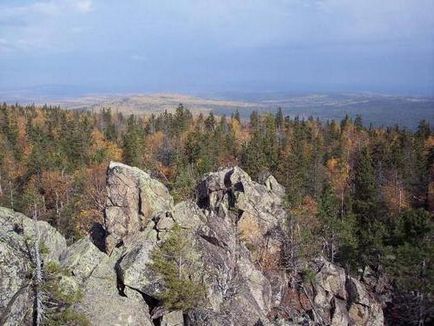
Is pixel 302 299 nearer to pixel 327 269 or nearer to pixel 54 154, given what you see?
pixel 327 269

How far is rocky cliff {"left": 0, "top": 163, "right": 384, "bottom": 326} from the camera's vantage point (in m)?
25.3

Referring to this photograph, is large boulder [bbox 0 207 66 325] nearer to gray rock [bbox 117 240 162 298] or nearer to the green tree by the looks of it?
gray rock [bbox 117 240 162 298]

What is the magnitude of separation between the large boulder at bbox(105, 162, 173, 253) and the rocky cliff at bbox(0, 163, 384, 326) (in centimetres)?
6

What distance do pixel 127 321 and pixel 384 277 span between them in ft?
91.7

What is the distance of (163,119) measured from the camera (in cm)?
13475

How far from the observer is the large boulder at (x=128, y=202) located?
105ft

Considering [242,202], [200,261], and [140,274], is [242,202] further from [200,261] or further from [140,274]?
[140,274]

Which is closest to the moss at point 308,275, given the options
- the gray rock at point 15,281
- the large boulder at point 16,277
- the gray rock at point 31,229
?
the gray rock at point 31,229

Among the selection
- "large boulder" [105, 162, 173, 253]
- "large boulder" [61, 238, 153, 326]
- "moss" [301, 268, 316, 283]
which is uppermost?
"large boulder" [105, 162, 173, 253]

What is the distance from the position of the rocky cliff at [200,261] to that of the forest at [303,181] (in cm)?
281

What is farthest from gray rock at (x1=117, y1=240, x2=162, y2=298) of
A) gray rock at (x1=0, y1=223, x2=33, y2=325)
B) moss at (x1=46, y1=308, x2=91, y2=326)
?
gray rock at (x1=0, y1=223, x2=33, y2=325)

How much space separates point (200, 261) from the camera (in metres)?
29.3

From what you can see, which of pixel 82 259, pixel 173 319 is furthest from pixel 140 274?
pixel 82 259

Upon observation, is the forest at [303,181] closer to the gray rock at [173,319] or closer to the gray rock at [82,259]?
the gray rock at [82,259]
